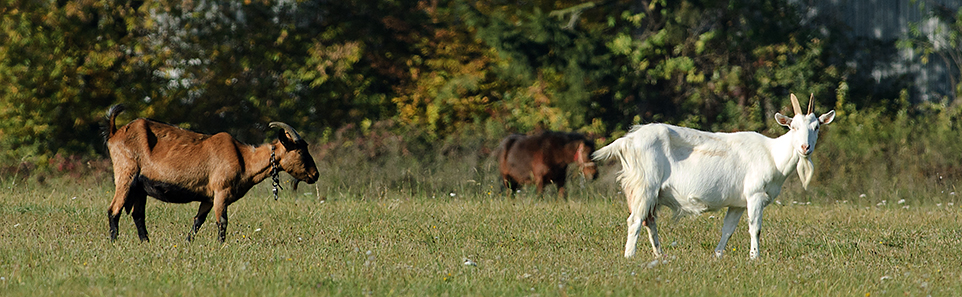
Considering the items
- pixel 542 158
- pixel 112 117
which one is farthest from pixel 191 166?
pixel 542 158

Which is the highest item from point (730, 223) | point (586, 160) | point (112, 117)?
point (112, 117)

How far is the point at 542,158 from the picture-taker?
13.5 m

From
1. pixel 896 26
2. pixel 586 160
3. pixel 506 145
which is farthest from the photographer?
pixel 896 26

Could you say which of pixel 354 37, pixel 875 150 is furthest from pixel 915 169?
pixel 354 37

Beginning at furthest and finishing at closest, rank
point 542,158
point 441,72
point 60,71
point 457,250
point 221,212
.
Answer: point 441,72
point 60,71
point 542,158
point 221,212
point 457,250

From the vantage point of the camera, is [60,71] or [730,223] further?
[60,71]

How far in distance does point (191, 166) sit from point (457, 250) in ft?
8.25

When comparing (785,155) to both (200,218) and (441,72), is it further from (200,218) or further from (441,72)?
(441,72)

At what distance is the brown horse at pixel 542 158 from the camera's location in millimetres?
13414

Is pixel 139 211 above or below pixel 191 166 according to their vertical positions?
below

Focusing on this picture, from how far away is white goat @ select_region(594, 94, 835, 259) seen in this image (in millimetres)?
8250

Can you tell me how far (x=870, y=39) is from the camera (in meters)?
20.0

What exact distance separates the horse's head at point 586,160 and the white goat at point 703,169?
13.8 ft

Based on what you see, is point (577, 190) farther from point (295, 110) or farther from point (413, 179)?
point (295, 110)
